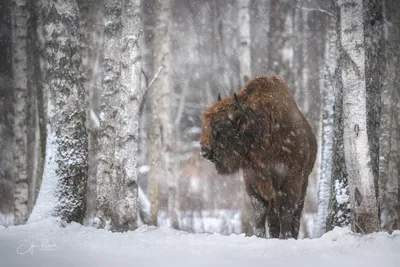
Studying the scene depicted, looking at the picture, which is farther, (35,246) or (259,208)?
(259,208)

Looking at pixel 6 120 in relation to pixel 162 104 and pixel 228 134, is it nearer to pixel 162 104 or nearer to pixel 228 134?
pixel 162 104

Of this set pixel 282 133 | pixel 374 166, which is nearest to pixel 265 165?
pixel 282 133

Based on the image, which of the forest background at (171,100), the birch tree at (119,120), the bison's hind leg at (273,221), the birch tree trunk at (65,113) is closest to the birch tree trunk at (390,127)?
the forest background at (171,100)

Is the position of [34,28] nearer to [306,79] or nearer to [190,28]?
[190,28]

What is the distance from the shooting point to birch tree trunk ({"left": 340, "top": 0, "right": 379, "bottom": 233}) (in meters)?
5.35

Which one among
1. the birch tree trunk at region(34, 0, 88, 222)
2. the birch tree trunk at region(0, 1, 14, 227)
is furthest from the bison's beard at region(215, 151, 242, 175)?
the birch tree trunk at region(0, 1, 14, 227)

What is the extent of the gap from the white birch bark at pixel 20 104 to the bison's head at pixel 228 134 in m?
5.19

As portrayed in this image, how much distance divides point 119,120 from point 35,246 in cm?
228

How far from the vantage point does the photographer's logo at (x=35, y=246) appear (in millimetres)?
4559

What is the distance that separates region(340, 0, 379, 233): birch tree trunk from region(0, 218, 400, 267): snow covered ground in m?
0.31

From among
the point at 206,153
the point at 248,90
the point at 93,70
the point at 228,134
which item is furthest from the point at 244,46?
the point at 93,70

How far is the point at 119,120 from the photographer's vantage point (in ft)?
21.7

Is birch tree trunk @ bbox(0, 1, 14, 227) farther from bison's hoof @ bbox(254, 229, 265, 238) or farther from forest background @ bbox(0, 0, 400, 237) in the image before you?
bison's hoof @ bbox(254, 229, 265, 238)

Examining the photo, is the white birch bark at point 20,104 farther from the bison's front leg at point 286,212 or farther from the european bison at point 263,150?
the bison's front leg at point 286,212
